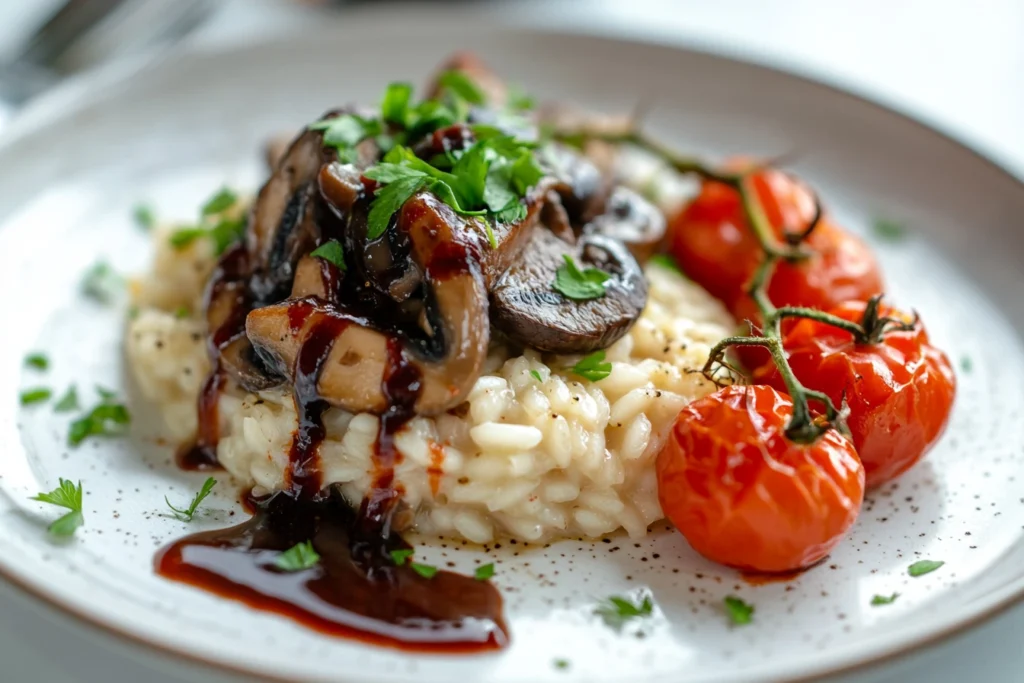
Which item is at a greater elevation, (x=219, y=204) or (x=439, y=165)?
(x=439, y=165)

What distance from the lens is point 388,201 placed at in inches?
167

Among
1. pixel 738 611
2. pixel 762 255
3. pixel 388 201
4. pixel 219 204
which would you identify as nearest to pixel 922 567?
pixel 738 611

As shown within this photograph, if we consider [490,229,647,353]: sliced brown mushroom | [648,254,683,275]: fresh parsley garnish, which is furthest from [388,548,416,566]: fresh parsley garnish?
[648,254,683,275]: fresh parsley garnish

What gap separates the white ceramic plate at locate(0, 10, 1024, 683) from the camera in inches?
140

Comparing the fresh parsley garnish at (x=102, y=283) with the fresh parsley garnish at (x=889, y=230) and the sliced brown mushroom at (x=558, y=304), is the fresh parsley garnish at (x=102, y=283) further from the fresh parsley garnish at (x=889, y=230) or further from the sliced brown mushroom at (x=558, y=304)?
the fresh parsley garnish at (x=889, y=230)

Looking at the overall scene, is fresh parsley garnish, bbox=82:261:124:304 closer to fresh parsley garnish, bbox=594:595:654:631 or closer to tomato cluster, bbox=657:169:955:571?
tomato cluster, bbox=657:169:955:571

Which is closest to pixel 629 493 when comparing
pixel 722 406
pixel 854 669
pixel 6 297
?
pixel 722 406

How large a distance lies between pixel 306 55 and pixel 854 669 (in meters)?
5.56

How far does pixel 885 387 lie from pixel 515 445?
1.58 metres

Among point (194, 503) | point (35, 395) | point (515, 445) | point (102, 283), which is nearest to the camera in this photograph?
point (515, 445)

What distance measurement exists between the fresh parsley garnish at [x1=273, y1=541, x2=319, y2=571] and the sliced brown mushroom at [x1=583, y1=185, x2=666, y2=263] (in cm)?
212

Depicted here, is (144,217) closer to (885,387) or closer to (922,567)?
(885,387)

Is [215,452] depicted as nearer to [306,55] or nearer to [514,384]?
[514,384]

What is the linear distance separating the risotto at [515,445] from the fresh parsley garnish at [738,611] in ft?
1.93
